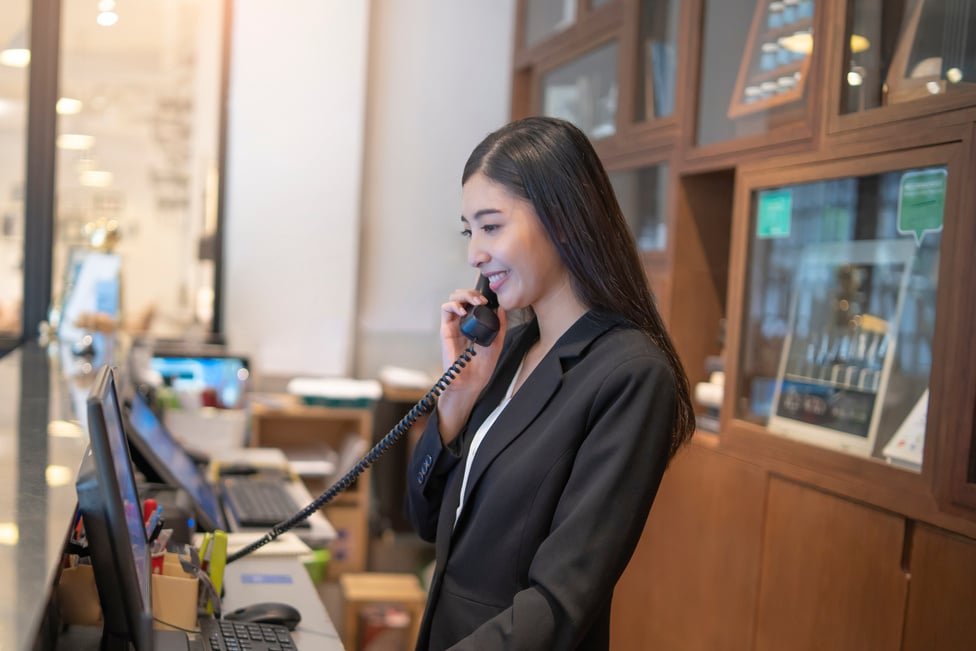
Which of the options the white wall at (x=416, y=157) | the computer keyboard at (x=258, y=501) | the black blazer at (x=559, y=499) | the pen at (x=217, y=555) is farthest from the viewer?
the white wall at (x=416, y=157)

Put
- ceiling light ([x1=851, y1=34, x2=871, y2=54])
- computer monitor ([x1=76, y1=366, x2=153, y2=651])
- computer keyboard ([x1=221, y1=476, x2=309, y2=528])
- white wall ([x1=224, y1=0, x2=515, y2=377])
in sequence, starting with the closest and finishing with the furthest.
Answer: computer monitor ([x1=76, y1=366, x2=153, y2=651]) < ceiling light ([x1=851, y1=34, x2=871, y2=54]) < computer keyboard ([x1=221, y1=476, x2=309, y2=528]) < white wall ([x1=224, y1=0, x2=515, y2=377])

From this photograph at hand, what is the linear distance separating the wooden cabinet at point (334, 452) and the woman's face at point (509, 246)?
2657mm

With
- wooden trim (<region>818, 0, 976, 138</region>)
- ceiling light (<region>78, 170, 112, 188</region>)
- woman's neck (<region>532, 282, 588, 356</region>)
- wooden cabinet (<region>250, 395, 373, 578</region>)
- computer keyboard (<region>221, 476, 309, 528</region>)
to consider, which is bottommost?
wooden cabinet (<region>250, 395, 373, 578</region>)

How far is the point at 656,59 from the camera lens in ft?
10.2

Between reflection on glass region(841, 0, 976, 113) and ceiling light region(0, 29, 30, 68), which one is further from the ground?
ceiling light region(0, 29, 30, 68)

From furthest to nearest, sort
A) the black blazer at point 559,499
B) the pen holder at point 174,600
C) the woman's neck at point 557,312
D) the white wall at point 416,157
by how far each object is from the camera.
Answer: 1. the white wall at point 416,157
2. the woman's neck at point 557,312
3. the pen holder at point 174,600
4. the black blazer at point 559,499

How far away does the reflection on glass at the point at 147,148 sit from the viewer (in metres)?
4.41

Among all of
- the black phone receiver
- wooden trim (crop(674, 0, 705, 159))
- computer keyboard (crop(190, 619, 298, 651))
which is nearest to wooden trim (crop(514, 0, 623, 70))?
wooden trim (crop(674, 0, 705, 159))

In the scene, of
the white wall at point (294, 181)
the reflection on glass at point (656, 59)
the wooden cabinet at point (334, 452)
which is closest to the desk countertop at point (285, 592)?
the reflection on glass at point (656, 59)

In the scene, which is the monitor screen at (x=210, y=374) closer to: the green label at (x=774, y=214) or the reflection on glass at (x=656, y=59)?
the reflection on glass at (x=656, y=59)

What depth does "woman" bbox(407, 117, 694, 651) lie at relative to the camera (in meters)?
1.21

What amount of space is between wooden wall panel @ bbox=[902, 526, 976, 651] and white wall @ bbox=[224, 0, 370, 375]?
3080mm

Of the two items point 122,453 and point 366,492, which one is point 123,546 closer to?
point 122,453

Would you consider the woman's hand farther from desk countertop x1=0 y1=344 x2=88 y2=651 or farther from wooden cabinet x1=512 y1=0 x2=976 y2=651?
wooden cabinet x1=512 y1=0 x2=976 y2=651
